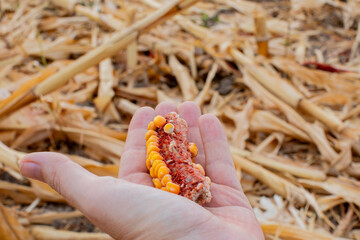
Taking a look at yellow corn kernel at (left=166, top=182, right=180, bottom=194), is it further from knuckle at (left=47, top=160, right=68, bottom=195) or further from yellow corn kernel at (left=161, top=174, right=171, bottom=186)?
knuckle at (left=47, top=160, right=68, bottom=195)

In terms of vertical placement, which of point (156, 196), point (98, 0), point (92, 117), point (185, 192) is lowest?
point (92, 117)

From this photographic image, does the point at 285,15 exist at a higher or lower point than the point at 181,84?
higher

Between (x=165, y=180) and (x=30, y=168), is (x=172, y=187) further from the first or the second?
(x=30, y=168)

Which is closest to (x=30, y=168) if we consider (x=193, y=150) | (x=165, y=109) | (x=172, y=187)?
(x=172, y=187)

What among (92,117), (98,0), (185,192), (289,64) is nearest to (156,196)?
(185,192)

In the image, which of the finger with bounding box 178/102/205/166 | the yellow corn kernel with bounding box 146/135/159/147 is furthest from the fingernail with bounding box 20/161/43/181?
the finger with bounding box 178/102/205/166

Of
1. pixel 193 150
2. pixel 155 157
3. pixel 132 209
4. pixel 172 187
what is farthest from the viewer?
pixel 193 150

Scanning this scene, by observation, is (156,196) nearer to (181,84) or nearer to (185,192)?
(185,192)

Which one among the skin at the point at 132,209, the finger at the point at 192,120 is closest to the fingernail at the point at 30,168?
the skin at the point at 132,209

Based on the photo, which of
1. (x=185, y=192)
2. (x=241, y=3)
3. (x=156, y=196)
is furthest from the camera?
(x=241, y=3)
